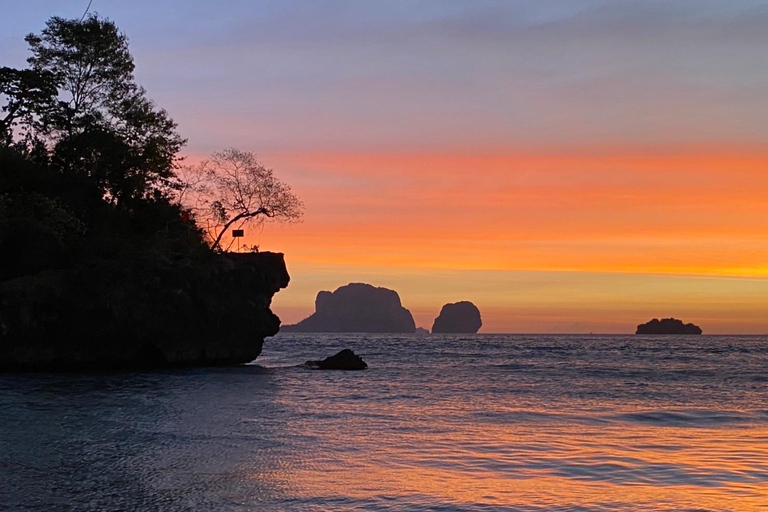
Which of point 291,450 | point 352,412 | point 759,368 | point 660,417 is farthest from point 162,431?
point 759,368

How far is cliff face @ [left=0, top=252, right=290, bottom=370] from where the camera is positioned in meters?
30.2

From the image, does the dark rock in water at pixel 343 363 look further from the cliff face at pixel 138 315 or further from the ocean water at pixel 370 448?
the ocean water at pixel 370 448

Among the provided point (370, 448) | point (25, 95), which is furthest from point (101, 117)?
point (370, 448)

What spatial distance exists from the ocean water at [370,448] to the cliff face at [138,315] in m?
4.22

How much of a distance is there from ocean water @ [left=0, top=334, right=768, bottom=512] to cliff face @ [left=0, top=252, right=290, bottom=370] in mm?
4222

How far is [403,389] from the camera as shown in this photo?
27938 mm

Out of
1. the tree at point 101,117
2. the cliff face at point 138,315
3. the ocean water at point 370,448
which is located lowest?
the ocean water at point 370,448

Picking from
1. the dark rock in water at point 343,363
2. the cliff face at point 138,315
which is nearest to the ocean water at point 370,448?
the cliff face at point 138,315

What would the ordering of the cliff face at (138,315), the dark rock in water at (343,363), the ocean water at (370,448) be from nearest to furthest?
the ocean water at (370,448) → the cliff face at (138,315) → the dark rock in water at (343,363)

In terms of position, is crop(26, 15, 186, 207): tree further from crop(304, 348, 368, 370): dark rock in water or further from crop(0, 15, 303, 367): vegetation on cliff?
crop(304, 348, 368, 370): dark rock in water

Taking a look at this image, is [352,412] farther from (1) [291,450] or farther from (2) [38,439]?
(2) [38,439]

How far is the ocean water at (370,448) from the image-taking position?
971cm

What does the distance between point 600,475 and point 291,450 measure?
18.4ft

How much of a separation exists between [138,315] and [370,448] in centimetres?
2263
